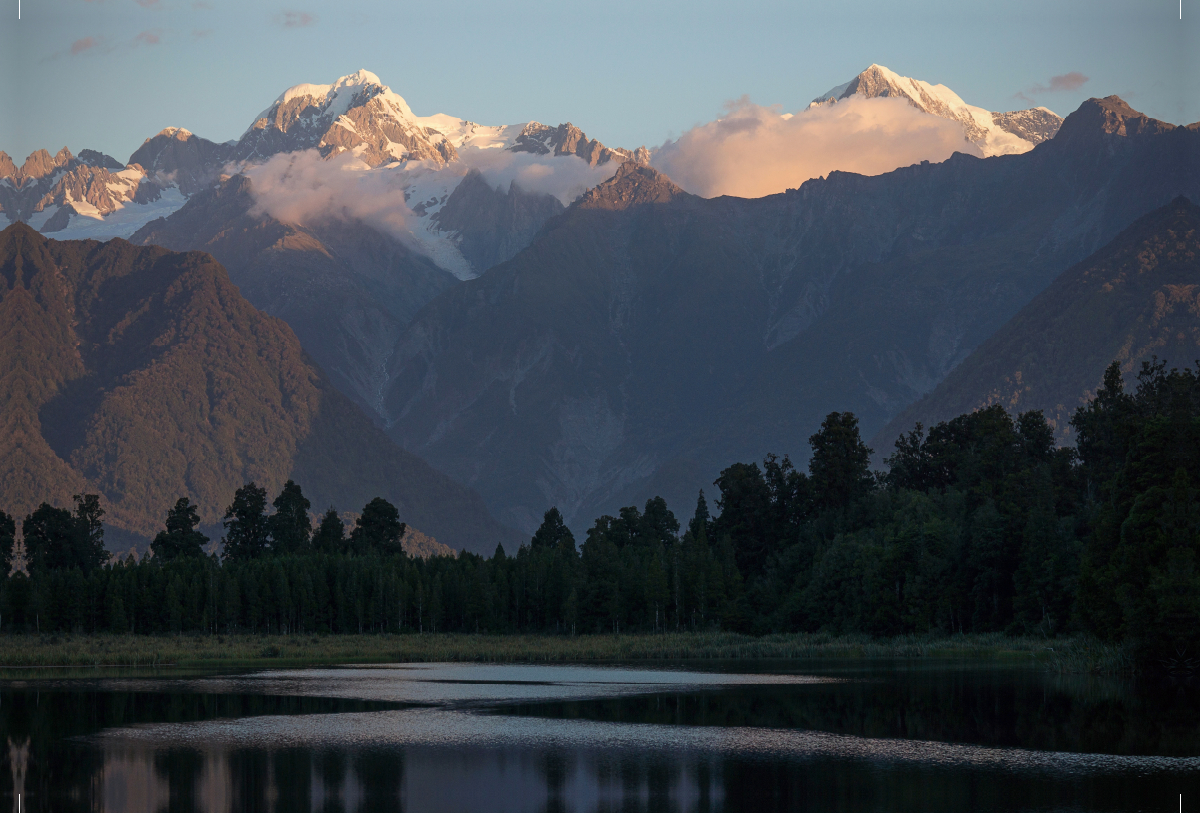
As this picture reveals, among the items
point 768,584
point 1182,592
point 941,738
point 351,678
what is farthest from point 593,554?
point 941,738

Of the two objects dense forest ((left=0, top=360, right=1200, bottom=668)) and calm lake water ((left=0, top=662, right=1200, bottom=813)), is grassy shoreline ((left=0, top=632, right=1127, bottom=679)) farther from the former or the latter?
calm lake water ((left=0, top=662, right=1200, bottom=813))

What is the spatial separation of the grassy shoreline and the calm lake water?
31.4 metres

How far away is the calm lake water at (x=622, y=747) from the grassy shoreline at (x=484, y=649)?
31.4 m

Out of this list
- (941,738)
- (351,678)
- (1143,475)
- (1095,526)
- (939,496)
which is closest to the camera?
(941,738)

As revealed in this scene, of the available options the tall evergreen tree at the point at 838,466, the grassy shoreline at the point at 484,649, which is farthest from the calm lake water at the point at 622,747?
the tall evergreen tree at the point at 838,466

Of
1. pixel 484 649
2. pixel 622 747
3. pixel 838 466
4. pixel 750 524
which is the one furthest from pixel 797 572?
pixel 622 747

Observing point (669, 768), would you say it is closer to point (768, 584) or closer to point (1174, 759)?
point (1174, 759)

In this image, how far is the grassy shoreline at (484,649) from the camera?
13200 cm

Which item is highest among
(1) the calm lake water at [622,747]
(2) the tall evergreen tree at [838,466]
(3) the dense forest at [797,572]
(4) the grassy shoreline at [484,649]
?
(2) the tall evergreen tree at [838,466]

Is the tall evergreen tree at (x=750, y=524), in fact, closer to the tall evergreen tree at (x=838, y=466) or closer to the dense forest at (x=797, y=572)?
the dense forest at (x=797, y=572)

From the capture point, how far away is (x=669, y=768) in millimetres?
61031

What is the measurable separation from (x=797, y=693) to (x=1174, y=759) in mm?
33260

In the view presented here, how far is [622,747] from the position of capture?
66812mm

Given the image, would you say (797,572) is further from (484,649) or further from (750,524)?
(484,649)
